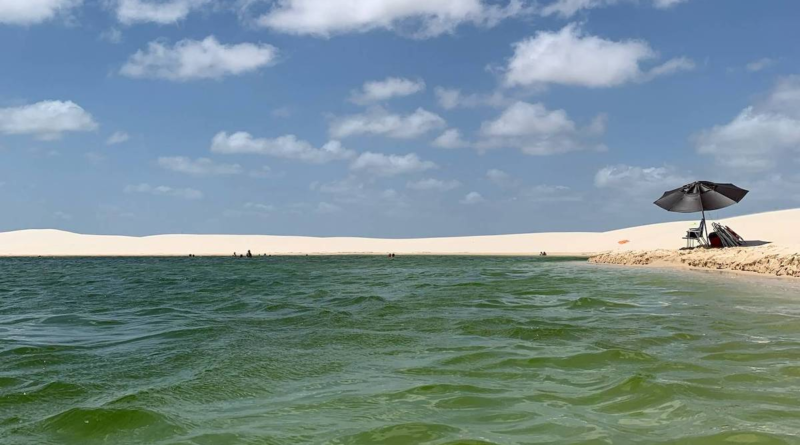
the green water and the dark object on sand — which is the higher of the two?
the dark object on sand

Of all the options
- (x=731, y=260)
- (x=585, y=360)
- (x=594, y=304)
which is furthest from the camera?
(x=731, y=260)

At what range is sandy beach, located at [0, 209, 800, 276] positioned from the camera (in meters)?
60.3

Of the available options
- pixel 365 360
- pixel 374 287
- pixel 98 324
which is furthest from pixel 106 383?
pixel 374 287

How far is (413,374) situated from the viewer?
6.65 m

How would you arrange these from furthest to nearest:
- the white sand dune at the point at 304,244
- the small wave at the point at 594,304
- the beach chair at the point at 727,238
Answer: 1. the white sand dune at the point at 304,244
2. the beach chair at the point at 727,238
3. the small wave at the point at 594,304

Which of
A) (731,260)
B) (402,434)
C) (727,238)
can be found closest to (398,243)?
(727,238)

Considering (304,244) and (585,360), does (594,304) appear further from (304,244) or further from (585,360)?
(304,244)

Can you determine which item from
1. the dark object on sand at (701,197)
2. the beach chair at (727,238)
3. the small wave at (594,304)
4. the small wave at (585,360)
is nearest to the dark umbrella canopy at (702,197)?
the dark object on sand at (701,197)

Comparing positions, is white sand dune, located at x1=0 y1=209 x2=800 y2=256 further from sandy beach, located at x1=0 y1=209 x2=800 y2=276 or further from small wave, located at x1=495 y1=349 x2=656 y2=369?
small wave, located at x1=495 y1=349 x2=656 y2=369

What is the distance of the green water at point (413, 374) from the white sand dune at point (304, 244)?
2457 inches

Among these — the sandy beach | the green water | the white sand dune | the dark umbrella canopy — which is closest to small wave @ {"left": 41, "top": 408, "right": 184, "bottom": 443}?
the green water

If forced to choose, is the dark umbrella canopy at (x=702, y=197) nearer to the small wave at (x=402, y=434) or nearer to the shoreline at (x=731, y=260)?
the shoreline at (x=731, y=260)

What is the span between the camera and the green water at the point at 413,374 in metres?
4.72

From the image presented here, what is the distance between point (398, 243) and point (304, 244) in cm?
1651
